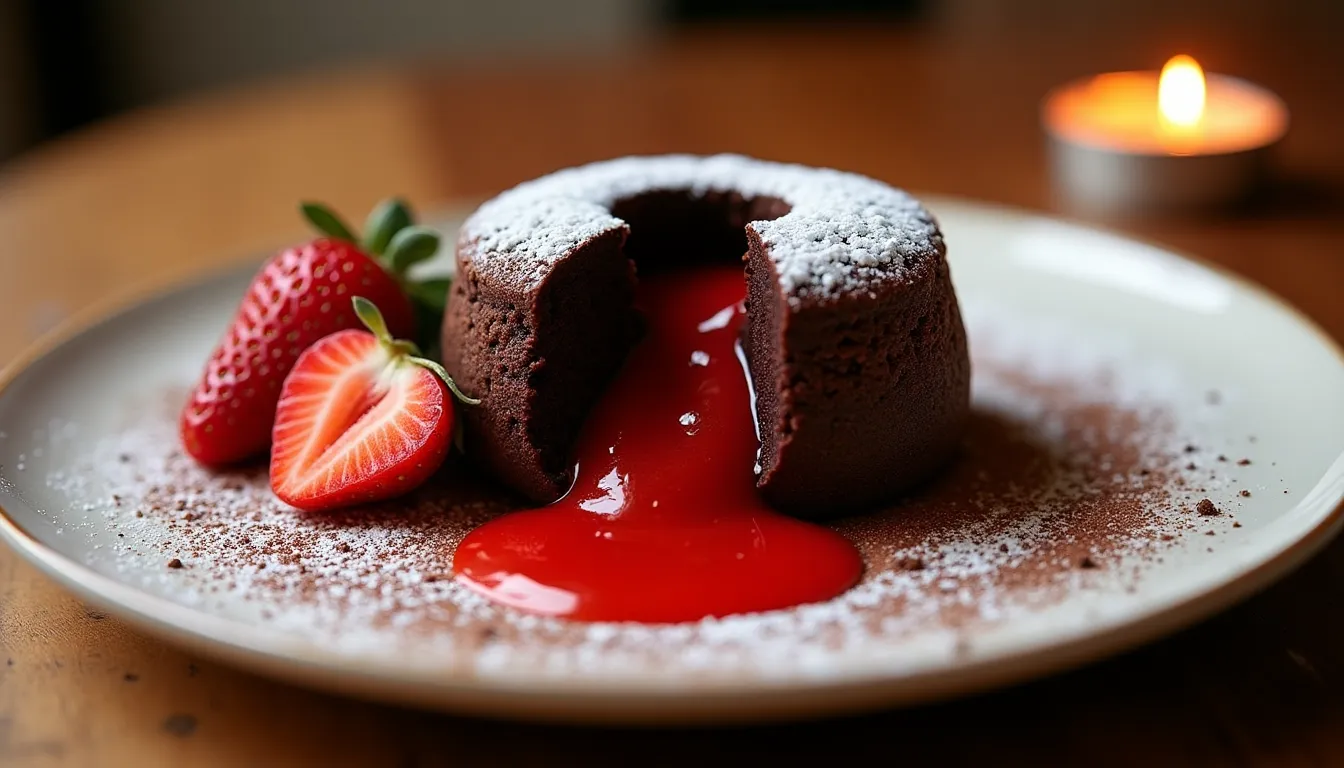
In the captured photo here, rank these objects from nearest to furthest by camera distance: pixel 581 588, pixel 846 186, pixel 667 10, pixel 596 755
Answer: pixel 596 755 → pixel 581 588 → pixel 846 186 → pixel 667 10

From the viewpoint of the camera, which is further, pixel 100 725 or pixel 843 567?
pixel 843 567

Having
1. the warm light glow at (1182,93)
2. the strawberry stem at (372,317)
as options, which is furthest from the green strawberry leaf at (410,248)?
the warm light glow at (1182,93)

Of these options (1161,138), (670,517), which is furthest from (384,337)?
(1161,138)

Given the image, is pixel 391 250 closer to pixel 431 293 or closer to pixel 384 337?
pixel 431 293

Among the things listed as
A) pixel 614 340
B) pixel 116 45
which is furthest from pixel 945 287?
pixel 116 45

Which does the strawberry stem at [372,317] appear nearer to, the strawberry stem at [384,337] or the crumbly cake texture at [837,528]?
the strawberry stem at [384,337]

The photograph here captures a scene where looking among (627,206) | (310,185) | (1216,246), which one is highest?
(627,206)

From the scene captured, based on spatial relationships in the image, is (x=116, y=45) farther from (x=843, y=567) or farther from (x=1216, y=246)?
(x=843, y=567)
